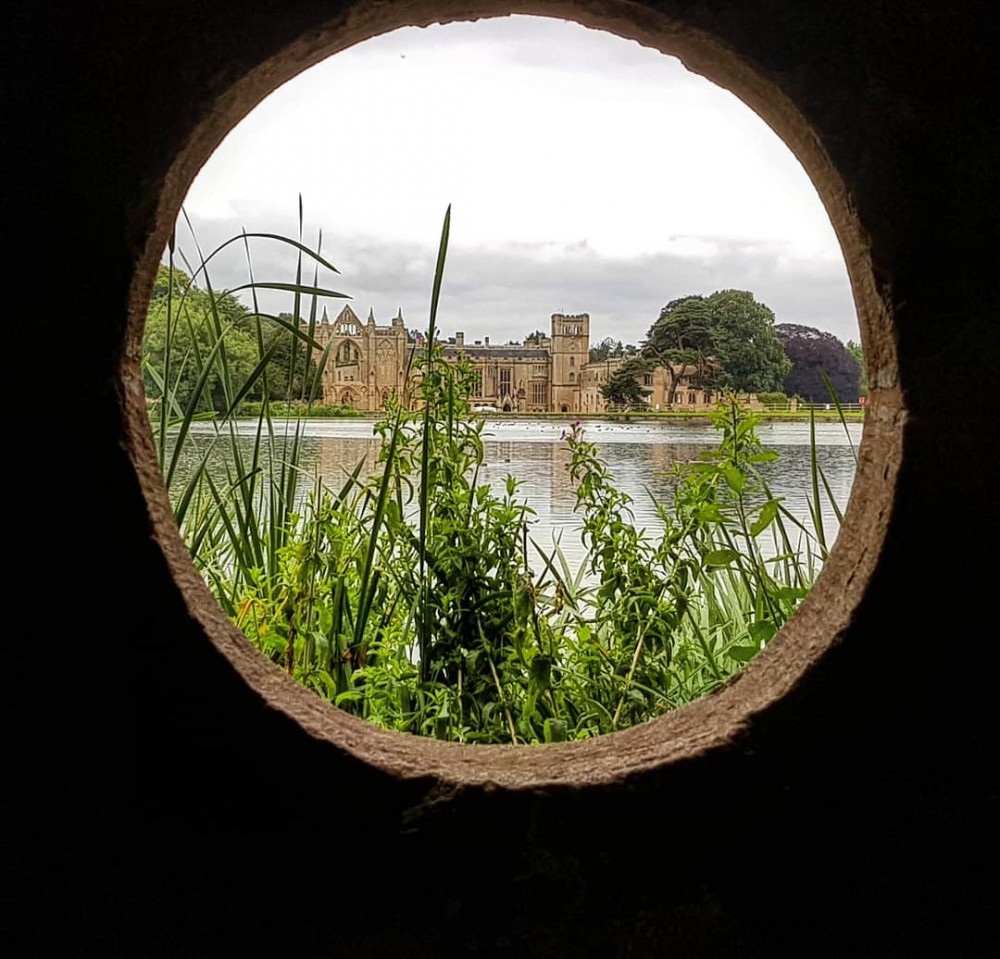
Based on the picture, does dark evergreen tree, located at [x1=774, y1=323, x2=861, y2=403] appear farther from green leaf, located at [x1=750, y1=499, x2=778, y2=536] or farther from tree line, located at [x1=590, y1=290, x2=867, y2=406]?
green leaf, located at [x1=750, y1=499, x2=778, y2=536]

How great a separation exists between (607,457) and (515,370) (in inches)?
9.0

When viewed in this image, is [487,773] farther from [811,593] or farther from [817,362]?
[817,362]

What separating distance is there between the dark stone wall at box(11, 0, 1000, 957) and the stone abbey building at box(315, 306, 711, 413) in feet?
2.28

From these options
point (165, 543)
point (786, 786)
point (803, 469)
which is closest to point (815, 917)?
point (786, 786)

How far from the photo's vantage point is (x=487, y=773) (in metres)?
0.78

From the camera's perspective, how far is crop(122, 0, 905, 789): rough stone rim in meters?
0.77

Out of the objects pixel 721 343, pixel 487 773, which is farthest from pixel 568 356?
pixel 487 773

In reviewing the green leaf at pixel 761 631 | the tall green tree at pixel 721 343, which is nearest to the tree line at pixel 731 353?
the tall green tree at pixel 721 343

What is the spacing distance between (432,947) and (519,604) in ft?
1.87

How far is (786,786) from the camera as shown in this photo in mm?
772

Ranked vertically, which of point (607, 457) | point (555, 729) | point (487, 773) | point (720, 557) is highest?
point (607, 457)

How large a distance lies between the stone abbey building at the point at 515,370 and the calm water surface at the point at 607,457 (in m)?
0.05

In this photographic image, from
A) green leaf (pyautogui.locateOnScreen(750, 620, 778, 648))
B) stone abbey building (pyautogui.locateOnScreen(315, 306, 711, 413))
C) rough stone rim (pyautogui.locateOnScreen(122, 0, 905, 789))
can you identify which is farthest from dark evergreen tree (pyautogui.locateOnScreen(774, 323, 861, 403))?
rough stone rim (pyautogui.locateOnScreen(122, 0, 905, 789))

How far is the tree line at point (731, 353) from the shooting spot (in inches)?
58.3
